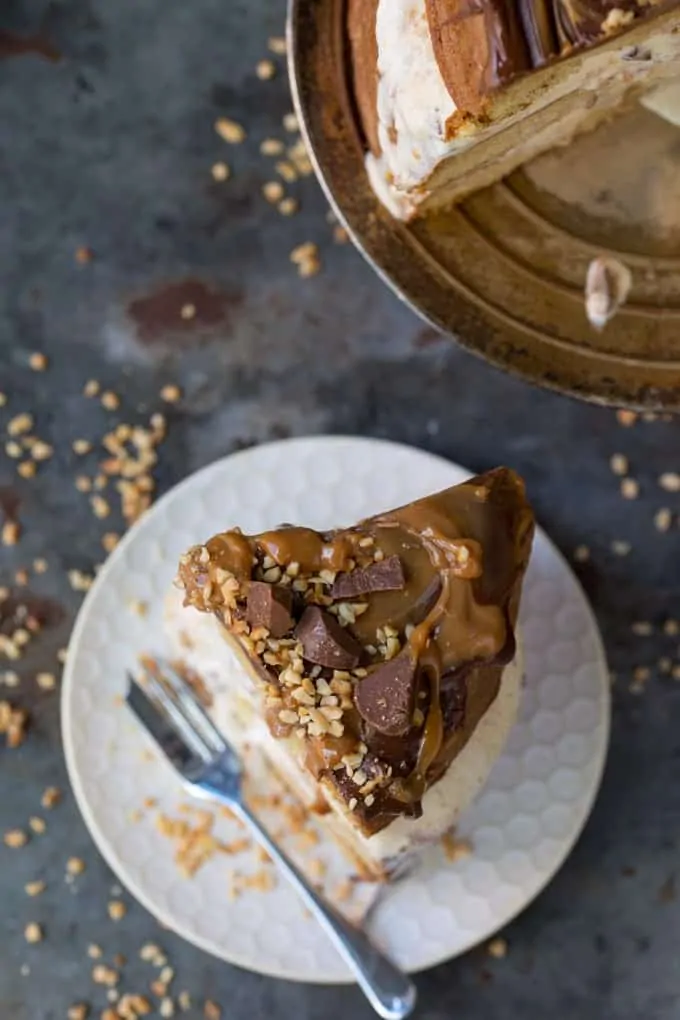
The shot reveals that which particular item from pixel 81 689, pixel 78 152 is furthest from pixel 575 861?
pixel 78 152

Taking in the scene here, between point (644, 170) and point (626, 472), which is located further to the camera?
point (626, 472)

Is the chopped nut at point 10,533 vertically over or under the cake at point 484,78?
under

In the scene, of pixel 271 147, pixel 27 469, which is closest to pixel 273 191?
pixel 271 147

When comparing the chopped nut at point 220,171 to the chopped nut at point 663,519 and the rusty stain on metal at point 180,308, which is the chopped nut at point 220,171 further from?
the chopped nut at point 663,519


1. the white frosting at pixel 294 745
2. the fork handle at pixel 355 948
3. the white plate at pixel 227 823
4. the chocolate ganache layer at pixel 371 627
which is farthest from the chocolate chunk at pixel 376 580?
the fork handle at pixel 355 948

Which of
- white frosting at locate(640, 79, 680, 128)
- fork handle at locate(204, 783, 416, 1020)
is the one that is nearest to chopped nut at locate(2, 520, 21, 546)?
fork handle at locate(204, 783, 416, 1020)

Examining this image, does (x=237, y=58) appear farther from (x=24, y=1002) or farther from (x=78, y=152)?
(x=24, y=1002)

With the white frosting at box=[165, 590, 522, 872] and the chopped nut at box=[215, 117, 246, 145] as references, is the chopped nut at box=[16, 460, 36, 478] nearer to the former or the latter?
the white frosting at box=[165, 590, 522, 872]
